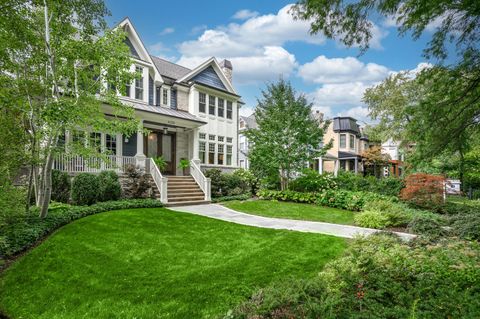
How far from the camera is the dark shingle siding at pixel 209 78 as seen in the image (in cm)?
1728

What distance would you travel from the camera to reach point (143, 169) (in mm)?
12602

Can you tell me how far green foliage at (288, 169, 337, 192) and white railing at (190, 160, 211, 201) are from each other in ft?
15.4

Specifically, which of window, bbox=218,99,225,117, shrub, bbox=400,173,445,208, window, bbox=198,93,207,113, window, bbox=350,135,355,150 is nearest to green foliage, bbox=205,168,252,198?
window, bbox=198,93,207,113

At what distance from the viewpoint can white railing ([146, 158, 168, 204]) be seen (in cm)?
1200

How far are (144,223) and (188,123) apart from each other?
8017mm

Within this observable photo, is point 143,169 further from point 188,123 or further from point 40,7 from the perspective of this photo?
point 40,7

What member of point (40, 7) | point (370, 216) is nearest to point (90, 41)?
point (40, 7)

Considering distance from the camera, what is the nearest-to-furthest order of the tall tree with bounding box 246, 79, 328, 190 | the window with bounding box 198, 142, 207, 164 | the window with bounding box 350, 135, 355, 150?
the tall tree with bounding box 246, 79, 328, 190 < the window with bounding box 198, 142, 207, 164 < the window with bounding box 350, 135, 355, 150

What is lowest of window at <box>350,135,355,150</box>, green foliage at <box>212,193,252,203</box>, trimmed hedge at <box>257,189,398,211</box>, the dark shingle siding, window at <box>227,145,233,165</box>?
green foliage at <box>212,193,252,203</box>

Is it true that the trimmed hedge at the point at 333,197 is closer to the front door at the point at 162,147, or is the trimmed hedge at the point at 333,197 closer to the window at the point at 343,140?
the front door at the point at 162,147

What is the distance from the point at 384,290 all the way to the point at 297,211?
314 inches

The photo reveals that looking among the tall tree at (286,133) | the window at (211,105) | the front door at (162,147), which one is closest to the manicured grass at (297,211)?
the tall tree at (286,133)

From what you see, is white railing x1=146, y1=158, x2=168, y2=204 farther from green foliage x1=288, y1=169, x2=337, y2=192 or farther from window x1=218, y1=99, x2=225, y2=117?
green foliage x1=288, y1=169, x2=337, y2=192

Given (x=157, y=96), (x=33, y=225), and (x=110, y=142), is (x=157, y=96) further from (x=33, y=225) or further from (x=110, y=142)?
(x=33, y=225)
